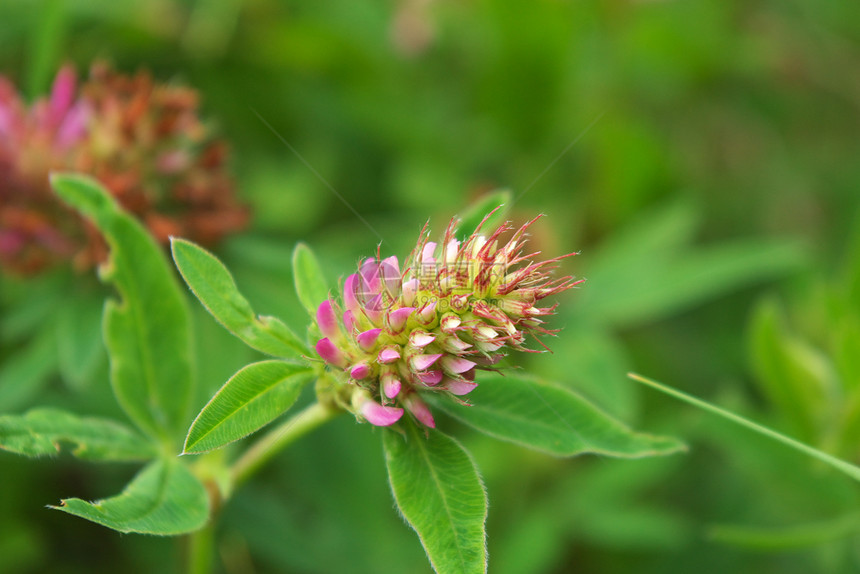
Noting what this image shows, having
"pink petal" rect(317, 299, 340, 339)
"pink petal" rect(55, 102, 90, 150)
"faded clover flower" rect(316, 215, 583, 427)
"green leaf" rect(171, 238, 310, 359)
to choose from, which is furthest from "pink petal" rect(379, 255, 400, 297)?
"pink petal" rect(55, 102, 90, 150)

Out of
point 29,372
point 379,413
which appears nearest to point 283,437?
point 379,413

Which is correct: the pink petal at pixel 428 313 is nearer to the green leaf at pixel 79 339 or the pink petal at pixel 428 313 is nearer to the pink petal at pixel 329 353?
the pink petal at pixel 329 353

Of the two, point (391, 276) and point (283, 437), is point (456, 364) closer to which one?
point (391, 276)

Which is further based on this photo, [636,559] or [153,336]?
[636,559]

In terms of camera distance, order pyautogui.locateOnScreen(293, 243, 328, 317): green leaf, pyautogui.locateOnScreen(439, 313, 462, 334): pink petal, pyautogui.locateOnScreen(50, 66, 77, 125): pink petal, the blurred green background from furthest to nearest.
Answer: the blurred green background → pyautogui.locateOnScreen(50, 66, 77, 125): pink petal → pyautogui.locateOnScreen(293, 243, 328, 317): green leaf → pyautogui.locateOnScreen(439, 313, 462, 334): pink petal

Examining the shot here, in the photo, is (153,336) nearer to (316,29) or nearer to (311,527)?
(311,527)

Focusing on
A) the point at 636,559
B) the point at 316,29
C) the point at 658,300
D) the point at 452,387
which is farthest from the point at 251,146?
the point at 452,387

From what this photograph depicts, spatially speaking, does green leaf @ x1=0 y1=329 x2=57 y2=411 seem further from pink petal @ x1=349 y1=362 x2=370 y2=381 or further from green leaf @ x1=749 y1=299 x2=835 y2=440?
green leaf @ x1=749 y1=299 x2=835 y2=440
